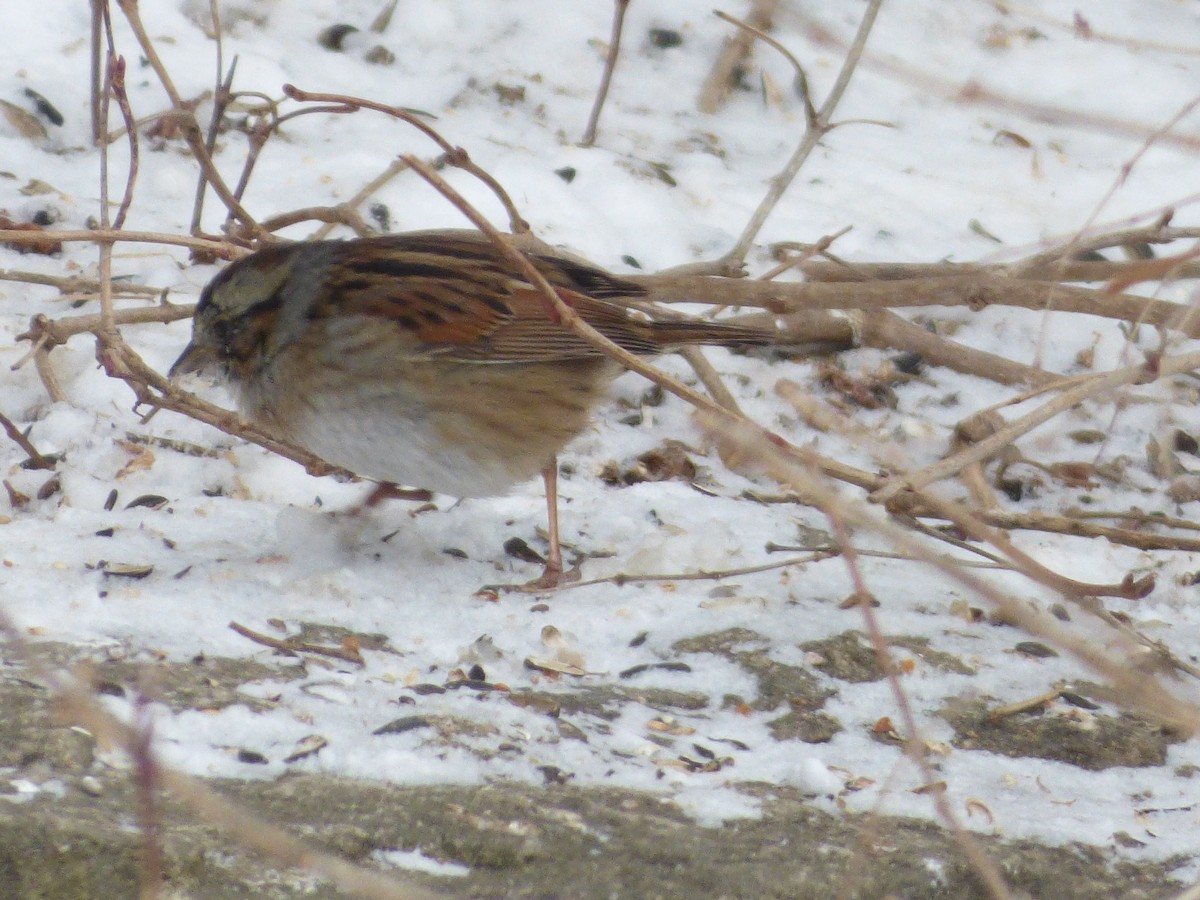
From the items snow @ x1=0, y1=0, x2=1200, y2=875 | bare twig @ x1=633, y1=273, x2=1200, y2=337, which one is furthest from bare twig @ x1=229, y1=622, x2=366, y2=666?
bare twig @ x1=633, y1=273, x2=1200, y2=337

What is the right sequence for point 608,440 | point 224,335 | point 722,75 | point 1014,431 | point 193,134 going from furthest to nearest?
1. point 722,75
2. point 608,440
3. point 193,134
4. point 224,335
5. point 1014,431

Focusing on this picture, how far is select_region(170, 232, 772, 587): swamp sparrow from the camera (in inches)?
148

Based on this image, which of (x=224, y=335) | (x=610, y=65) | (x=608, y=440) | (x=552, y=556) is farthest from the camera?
(x=610, y=65)

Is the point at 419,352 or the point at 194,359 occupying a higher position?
the point at 419,352

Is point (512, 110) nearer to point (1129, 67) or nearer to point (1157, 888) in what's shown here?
point (1129, 67)

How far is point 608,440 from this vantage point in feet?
15.2

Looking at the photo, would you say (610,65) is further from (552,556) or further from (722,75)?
(552,556)

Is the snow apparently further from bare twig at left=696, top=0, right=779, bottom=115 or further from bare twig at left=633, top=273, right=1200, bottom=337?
bare twig at left=633, top=273, right=1200, bottom=337

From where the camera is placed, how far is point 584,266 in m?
4.14

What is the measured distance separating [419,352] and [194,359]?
2.04 feet

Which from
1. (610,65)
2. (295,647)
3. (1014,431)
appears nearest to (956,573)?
(1014,431)

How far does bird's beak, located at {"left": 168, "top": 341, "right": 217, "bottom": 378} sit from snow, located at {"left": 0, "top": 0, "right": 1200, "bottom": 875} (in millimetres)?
252

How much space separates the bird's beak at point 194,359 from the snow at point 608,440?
A: 252 mm

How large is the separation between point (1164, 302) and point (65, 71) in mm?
3708
